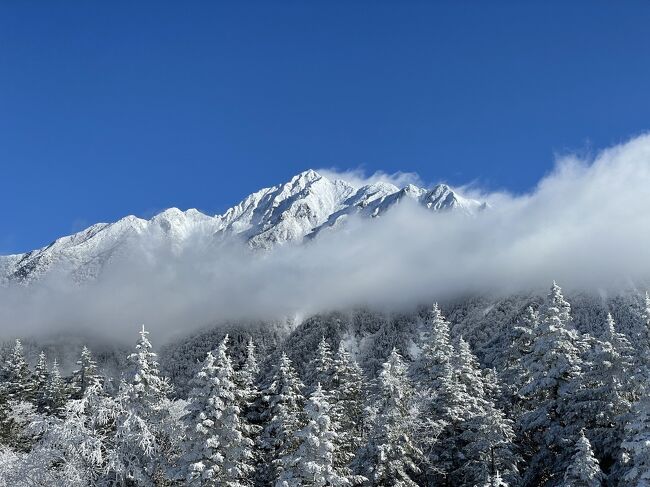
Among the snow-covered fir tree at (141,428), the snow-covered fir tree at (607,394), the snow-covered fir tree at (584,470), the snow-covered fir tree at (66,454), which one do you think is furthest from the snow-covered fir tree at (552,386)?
the snow-covered fir tree at (66,454)

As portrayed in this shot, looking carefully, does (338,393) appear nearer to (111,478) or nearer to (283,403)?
(283,403)

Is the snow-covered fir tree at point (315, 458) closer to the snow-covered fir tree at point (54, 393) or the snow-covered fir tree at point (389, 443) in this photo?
the snow-covered fir tree at point (389, 443)

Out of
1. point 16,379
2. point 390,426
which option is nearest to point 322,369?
point 390,426

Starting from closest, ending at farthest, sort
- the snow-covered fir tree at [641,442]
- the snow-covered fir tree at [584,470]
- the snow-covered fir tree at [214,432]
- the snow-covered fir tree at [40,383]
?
the snow-covered fir tree at [641,442]
the snow-covered fir tree at [584,470]
the snow-covered fir tree at [214,432]
the snow-covered fir tree at [40,383]

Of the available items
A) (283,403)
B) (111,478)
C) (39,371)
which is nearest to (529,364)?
(283,403)

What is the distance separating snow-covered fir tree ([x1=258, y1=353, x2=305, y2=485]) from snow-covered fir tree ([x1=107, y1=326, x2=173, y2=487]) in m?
Answer: 7.16

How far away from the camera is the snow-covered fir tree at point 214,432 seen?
31.6 metres

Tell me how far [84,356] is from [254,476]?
134ft

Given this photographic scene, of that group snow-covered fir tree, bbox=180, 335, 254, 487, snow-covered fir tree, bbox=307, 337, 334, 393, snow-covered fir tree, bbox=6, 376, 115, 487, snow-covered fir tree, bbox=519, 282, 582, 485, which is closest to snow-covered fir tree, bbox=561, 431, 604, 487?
snow-covered fir tree, bbox=519, 282, 582, 485

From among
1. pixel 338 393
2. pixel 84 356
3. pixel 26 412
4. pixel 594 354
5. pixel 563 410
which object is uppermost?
pixel 84 356

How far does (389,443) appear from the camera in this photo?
34625mm

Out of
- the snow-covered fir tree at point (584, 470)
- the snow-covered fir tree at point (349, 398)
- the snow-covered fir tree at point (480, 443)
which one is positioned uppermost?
the snow-covered fir tree at point (349, 398)

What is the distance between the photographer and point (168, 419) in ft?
106

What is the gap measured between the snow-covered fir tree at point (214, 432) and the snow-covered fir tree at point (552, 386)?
52.8 feet
